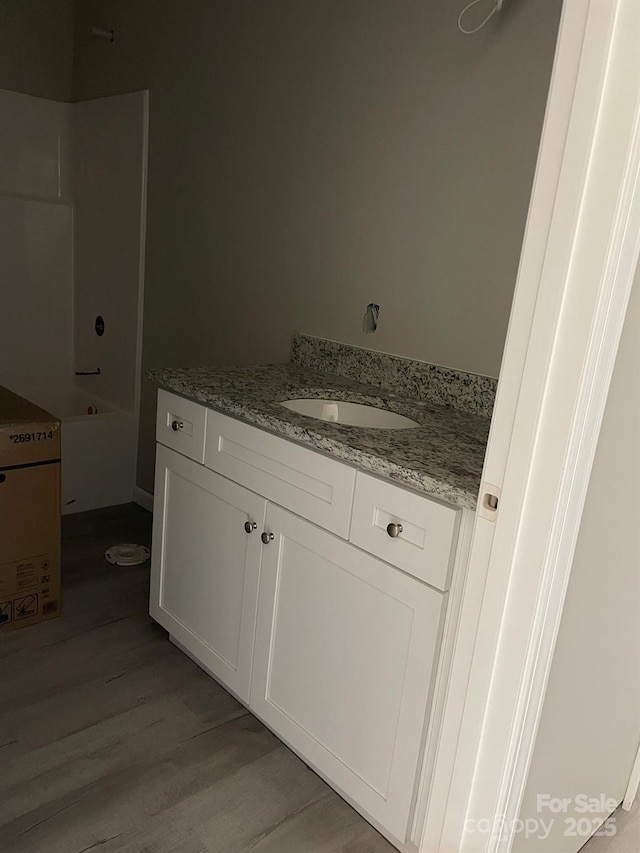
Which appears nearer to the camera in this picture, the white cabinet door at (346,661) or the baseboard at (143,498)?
the white cabinet door at (346,661)

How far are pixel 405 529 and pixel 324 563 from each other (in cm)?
26

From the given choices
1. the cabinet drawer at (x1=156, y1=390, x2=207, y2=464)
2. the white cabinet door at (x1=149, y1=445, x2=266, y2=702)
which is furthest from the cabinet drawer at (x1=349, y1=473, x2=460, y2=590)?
the cabinet drawer at (x1=156, y1=390, x2=207, y2=464)

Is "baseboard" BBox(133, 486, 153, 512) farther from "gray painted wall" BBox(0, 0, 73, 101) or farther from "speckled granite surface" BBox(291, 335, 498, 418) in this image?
"gray painted wall" BBox(0, 0, 73, 101)

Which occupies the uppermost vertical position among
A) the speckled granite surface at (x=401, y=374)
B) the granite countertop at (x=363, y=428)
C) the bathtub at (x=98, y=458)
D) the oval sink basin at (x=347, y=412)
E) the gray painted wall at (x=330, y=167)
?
the gray painted wall at (x=330, y=167)

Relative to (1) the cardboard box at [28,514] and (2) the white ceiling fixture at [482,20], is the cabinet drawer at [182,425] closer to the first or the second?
(1) the cardboard box at [28,514]

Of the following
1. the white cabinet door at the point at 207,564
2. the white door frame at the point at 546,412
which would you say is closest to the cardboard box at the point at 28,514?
the white cabinet door at the point at 207,564

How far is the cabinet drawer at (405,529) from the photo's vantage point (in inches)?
50.9

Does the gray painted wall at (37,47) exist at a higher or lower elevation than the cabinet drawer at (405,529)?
higher

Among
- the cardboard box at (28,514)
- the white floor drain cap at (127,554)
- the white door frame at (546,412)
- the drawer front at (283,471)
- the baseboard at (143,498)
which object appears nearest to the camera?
the white door frame at (546,412)

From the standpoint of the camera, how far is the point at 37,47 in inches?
125

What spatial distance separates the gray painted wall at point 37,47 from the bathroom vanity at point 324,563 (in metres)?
2.08

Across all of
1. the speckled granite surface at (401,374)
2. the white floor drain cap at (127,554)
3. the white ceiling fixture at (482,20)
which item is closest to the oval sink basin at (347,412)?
the speckled granite surface at (401,374)

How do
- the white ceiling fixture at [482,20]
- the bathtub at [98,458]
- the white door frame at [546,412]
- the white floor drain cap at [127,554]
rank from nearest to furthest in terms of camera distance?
the white door frame at [546,412]
the white ceiling fixture at [482,20]
the white floor drain cap at [127,554]
the bathtub at [98,458]

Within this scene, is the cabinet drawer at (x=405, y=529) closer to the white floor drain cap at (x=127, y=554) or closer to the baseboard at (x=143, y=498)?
the white floor drain cap at (x=127, y=554)
